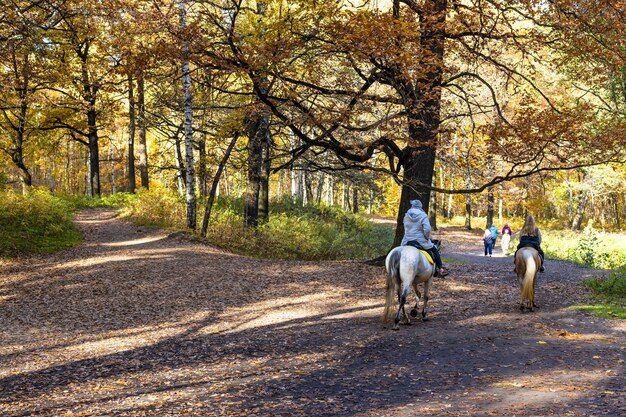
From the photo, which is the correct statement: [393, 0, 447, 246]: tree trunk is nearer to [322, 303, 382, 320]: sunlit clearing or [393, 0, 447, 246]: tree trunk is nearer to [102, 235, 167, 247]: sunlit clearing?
[322, 303, 382, 320]: sunlit clearing

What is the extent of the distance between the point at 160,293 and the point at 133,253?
4309 mm

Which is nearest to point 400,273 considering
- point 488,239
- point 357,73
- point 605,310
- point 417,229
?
point 417,229

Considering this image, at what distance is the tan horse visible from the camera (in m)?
10.4

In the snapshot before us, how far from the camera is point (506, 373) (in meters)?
6.35

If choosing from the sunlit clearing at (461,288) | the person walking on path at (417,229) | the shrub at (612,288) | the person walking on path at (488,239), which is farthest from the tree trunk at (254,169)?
the person walking on path at (488,239)

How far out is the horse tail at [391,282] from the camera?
9.12 metres

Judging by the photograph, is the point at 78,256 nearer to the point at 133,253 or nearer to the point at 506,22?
the point at 133,253

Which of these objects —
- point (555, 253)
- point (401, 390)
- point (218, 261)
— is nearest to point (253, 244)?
point (218, 261)

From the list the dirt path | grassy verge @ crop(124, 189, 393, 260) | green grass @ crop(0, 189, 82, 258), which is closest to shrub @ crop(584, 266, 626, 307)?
the dirt path

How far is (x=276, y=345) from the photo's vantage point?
329 inches

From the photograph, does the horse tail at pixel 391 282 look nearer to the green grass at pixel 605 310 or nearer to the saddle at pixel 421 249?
the saddle at pixel 421 249

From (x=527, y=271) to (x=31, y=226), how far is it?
1478 cm

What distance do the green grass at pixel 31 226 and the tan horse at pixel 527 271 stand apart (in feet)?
43.5

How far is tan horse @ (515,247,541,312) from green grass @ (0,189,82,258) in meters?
13.3
